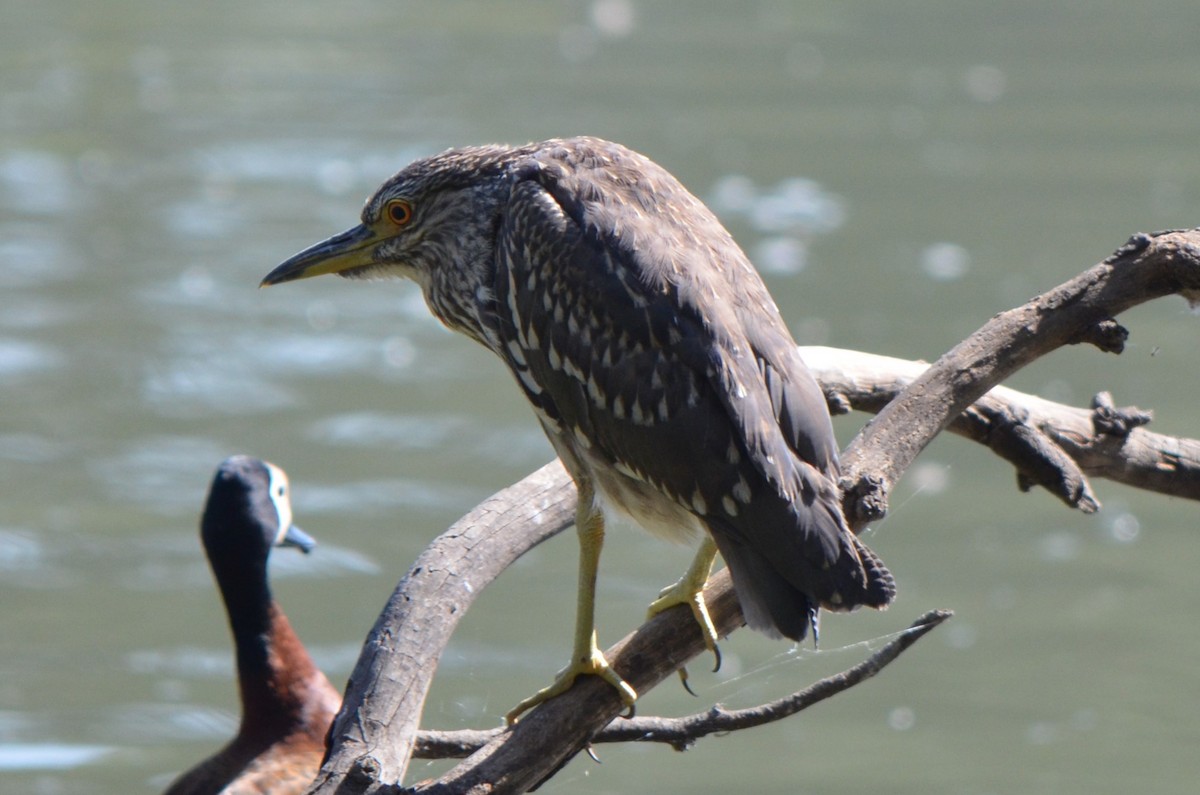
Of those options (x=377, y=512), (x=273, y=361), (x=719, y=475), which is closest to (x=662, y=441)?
(x=719, y=475)


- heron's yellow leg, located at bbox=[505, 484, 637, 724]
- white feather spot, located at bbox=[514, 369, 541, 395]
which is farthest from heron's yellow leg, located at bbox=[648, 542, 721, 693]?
white feather spot, located at bbox=[514, 369, 541, 395]

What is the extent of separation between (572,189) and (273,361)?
6179 millimetres

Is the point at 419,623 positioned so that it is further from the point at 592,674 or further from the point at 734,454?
the point at 734,454

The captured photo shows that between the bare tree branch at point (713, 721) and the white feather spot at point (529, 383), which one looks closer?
the bare tree branch at point (713, 721)

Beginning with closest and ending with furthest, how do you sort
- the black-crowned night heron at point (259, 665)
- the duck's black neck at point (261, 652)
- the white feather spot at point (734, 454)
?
the white feather spot at point (734, 454) → the black-crowned night heron at point (259, 665) → the duck's black neck at point (261, 652)

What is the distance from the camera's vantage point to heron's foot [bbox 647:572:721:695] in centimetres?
324

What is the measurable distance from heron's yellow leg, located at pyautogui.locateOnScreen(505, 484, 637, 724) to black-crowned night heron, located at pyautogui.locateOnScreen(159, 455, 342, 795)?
4.97 ft

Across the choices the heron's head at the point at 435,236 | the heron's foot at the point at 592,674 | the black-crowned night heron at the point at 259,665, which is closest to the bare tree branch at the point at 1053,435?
the heron's head at the point at 435,236

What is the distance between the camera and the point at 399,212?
12.6 feet

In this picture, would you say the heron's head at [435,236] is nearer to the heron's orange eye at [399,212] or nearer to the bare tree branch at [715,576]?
the heron's orange eye at [399,212]

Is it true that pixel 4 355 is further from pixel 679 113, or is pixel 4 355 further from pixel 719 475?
pixel 719 475

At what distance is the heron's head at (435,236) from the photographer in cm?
366

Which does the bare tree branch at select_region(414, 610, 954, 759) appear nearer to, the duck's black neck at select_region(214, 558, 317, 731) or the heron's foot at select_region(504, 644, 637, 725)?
the heron's foot at select_region(504, 644, 637, 725)

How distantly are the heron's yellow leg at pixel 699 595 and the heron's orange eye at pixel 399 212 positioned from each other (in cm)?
102
